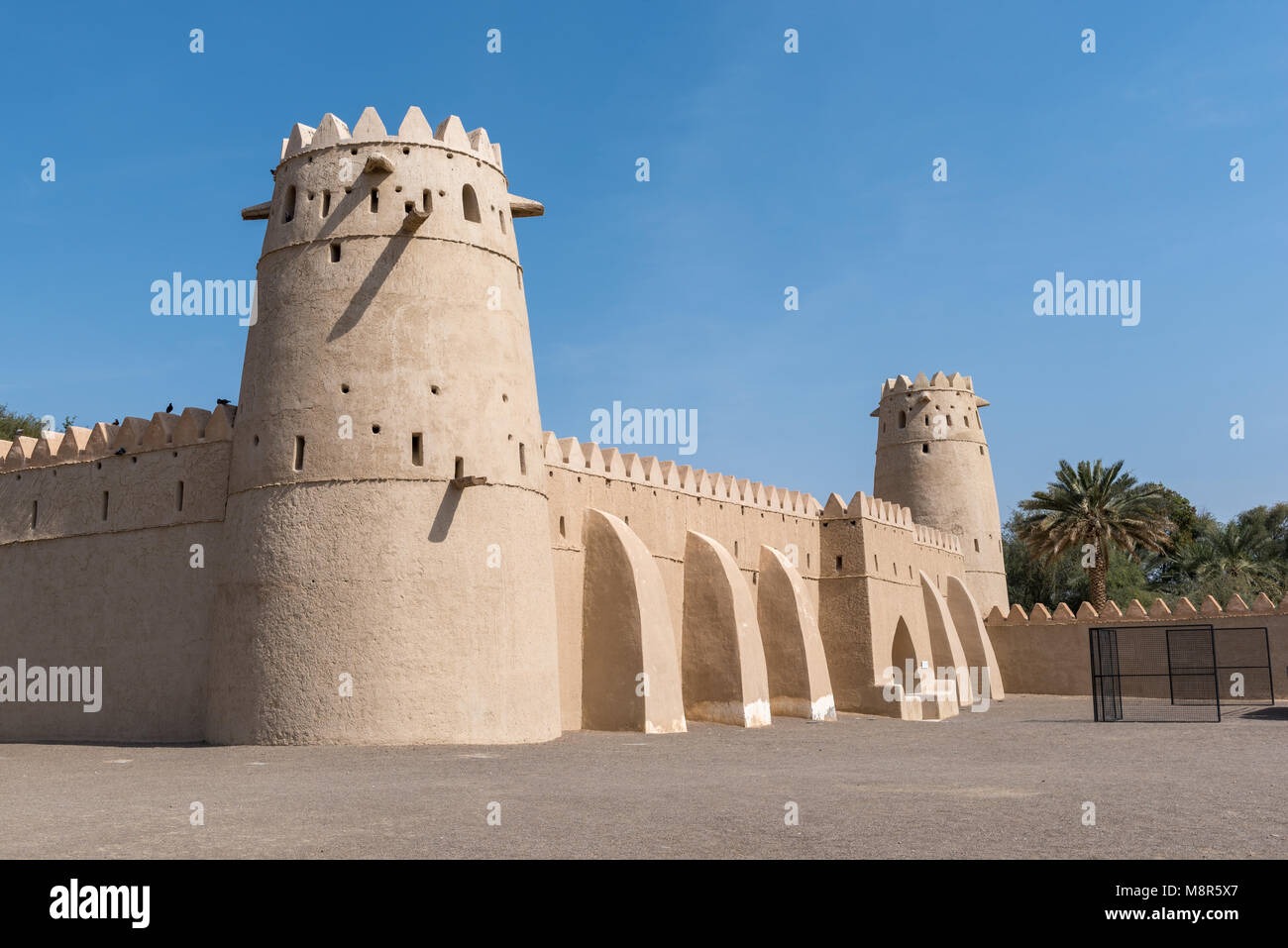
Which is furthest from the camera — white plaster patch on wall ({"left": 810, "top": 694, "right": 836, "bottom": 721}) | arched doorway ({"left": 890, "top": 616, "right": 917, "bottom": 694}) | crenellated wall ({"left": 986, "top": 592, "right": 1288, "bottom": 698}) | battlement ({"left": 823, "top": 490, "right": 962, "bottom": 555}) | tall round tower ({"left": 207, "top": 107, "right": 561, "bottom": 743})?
crenellated wall ({"left": 986, "top": 592, "right": 1288, "bottom": 698})

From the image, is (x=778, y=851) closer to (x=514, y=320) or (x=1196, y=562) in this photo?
(x=514, y=320)

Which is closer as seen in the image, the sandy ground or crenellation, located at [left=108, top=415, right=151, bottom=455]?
the sandy ground

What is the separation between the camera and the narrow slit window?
1991 centimetres

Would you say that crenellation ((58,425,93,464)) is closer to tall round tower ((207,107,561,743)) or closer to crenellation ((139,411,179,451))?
crenellation ((139,411,179,451))

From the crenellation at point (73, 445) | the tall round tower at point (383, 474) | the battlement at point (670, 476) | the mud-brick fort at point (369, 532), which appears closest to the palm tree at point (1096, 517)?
the battlement at point (670, 476)

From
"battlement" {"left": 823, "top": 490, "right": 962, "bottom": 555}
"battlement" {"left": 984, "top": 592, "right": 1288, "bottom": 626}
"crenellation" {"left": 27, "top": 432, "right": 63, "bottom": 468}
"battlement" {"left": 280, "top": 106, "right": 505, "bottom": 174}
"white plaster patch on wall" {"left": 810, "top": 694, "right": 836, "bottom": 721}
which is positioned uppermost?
"battlement" {"left": 280, "top": 106, "right": 505, "bottom": 174}

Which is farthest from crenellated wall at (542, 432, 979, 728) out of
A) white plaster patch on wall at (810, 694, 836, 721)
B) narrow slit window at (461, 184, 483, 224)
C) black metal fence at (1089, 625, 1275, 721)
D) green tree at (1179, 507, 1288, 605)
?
green tree at (1179, 507, 1288, 605)


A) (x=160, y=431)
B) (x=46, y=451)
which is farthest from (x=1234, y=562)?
(x=46, y=451)

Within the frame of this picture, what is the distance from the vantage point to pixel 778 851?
25.2 feet

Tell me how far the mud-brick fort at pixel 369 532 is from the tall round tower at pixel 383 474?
0.04m

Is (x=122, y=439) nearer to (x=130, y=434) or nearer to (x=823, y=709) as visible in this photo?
(x=130, y=434)

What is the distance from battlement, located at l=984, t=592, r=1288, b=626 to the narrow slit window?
2394 centimetres

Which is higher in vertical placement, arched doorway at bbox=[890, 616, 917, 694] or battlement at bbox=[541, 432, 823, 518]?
battlement at bbox=[541, 432, 823, 518]
